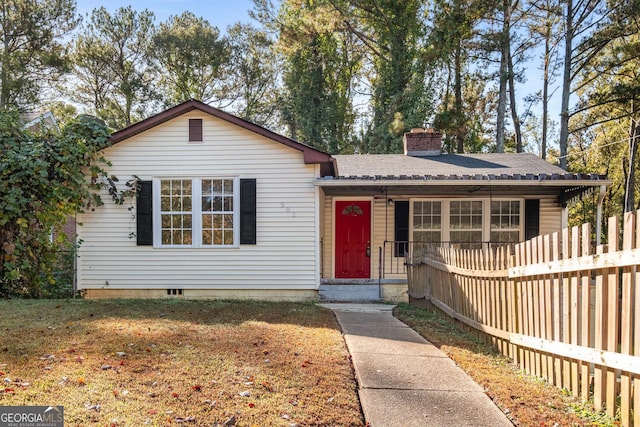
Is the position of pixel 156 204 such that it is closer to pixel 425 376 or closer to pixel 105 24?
pixel 425 376

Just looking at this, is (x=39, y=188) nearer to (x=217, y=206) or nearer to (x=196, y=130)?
(x=196, y=130)

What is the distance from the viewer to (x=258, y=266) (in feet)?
29.2

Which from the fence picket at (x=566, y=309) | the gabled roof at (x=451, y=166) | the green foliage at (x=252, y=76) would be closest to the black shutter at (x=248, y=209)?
the gabled roof at (x=451, y=166)

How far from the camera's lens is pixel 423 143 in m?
12.8

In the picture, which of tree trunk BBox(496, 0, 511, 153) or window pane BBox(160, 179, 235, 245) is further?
tree trunk BBox(496, 0, 511, 153)

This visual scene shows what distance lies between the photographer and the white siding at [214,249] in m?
8.86

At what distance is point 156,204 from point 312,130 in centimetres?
1505

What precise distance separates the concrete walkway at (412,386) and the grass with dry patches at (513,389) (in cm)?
12

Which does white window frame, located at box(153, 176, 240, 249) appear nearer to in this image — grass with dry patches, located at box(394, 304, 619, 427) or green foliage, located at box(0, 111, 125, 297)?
green foliage, located at box(0, 111, 125, 297)

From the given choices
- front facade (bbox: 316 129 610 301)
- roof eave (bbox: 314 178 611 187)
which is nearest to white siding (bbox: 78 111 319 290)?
roof eave (bbox: 314 178 611 187)

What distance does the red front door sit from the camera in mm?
10930

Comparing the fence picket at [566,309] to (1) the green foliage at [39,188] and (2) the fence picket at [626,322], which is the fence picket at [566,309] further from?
(1) the green foliage at [39,188]

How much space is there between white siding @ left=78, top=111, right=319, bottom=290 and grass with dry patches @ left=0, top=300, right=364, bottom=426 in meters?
2.52

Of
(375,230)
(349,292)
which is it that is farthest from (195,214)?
(375,230)
